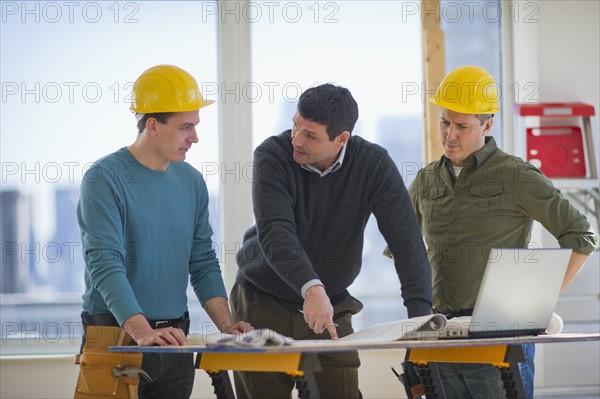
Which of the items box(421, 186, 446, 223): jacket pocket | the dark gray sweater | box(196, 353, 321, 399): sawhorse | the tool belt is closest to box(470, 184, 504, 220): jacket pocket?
box(421, 186, 446, 223): jacket pocket

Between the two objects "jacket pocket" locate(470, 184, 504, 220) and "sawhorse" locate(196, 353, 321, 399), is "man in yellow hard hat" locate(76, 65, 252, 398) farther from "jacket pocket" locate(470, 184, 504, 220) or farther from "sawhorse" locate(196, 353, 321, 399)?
"jacket pocket" locate(470, 184, 504, 220)

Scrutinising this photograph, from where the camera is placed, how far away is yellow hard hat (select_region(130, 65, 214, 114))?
2.62 meters

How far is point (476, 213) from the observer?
2957 mm

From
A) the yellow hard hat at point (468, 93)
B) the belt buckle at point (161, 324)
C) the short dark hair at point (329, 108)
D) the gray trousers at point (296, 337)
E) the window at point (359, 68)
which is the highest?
the window at point (359, 68)

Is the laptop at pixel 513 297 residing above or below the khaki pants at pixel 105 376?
above

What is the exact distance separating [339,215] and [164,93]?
2.20ft

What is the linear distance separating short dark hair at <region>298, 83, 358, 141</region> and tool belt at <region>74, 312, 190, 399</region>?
85 centimetres

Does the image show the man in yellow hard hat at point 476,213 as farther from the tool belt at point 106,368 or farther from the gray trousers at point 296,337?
the tool belt at point 106,368

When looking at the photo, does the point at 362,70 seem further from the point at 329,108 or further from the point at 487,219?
the point at 329,108

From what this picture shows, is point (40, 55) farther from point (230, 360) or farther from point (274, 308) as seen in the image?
point (230, 360)

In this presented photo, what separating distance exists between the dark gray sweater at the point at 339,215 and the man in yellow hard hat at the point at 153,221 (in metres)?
0.21

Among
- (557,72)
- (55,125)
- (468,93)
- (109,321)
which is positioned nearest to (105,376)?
(109,321)

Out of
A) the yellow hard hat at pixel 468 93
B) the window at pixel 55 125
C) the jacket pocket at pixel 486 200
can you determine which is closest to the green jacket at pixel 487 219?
the jacket pocket at pixel 486 200

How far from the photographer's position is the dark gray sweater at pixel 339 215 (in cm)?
274
